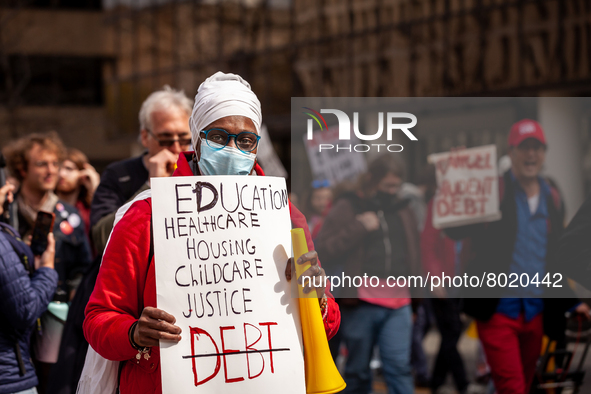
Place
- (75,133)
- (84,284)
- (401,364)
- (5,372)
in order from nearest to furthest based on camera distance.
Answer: (5,372) < (84,284) < (401,364) < (75,133)

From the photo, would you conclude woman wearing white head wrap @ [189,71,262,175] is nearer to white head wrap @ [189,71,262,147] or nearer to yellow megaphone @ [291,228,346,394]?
white head wrap @ [189,71,262,147]

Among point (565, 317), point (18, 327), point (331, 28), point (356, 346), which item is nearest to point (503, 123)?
point (565, 317)

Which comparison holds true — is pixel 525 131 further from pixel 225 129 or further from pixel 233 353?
pixel 233 353

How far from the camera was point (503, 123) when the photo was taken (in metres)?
4.20

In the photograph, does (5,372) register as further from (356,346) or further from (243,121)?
(356,346)

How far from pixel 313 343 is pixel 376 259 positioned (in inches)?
75.7

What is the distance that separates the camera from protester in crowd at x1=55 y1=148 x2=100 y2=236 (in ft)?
19.6

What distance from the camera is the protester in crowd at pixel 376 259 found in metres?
4.16

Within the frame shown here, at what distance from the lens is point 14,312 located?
3.26m

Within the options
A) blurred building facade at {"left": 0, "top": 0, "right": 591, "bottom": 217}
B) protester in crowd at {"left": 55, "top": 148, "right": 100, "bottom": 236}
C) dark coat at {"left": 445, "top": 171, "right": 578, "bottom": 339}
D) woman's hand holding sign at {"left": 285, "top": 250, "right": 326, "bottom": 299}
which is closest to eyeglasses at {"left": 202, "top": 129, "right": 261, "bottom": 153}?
woman's hand holding sign at {"left": 285, "top": 250, "right": 326, "bottom": 299}

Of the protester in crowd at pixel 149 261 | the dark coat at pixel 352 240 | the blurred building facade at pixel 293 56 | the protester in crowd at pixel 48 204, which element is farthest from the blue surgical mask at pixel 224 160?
the protester in crowd at pixel 48 204

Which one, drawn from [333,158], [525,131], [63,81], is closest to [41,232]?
[333,158]

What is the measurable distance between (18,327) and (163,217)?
4.69ft

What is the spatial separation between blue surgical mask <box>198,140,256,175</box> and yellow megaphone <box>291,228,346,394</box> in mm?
303
